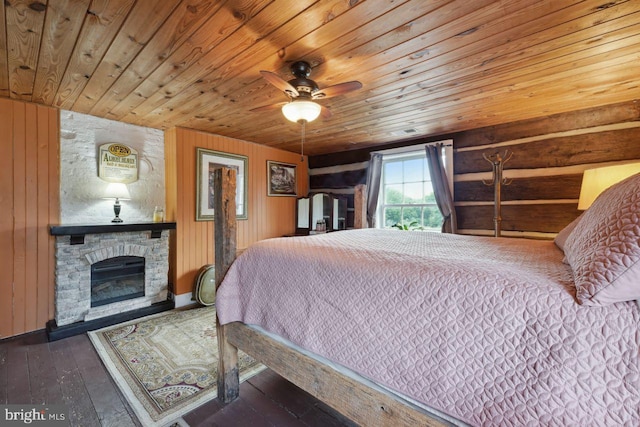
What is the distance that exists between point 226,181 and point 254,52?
34.6 inches

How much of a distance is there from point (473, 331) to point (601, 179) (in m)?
2.26

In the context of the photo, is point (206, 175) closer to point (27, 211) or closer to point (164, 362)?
point (27, 211)

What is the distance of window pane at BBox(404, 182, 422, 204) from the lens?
13.2ft

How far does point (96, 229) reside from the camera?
9.26ft

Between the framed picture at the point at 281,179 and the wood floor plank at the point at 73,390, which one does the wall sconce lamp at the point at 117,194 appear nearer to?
the wood floor plank at the point at 73,390

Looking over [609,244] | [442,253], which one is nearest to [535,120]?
[442,253]

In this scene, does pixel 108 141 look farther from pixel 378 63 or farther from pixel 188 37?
pixel 378 63

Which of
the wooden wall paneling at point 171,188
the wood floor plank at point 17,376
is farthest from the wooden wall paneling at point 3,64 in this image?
the wood floor plank at point 17,376

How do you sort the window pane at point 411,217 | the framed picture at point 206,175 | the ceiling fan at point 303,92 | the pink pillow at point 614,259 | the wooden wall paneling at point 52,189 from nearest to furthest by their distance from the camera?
1. the pink pillow at point 614,259
2. the ceiling fan at point 303,92
3. the wooden wall paneling at point 52,189
4. the framed picture at point 206,175
5. the window pane at point 411,217

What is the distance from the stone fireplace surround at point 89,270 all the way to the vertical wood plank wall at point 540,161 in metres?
3.89

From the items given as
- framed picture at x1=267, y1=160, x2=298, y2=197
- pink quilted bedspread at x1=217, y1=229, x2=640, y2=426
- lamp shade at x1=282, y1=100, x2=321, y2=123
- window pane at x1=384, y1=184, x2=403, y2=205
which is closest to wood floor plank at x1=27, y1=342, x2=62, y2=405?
pink quilted bedspread at x1=217, y1=229, x2=640, y2=426

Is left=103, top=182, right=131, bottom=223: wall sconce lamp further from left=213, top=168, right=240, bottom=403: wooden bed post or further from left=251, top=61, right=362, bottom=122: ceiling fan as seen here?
left=251, top=61, right=362, bottom=122: ceiling fan

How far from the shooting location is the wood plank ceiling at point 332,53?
4.63 ft

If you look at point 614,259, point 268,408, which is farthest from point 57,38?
point 614,259
